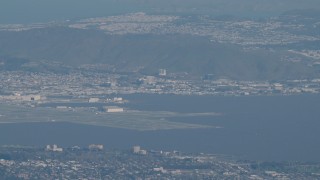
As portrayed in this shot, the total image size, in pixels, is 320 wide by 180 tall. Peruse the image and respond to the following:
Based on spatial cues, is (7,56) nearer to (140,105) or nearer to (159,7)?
(140,105)

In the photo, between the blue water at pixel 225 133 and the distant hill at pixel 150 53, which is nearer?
the blue water at pixel 225 133

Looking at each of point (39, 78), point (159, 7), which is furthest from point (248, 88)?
point (159, 7)

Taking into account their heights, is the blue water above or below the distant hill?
below

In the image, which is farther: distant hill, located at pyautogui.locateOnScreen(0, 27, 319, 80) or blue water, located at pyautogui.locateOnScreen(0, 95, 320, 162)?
distant hill, located at pyautogui.locateOnScreen(0, 27, 319, 80)

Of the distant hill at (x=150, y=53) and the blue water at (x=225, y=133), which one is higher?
the distant hill at (x=150, y=53)
